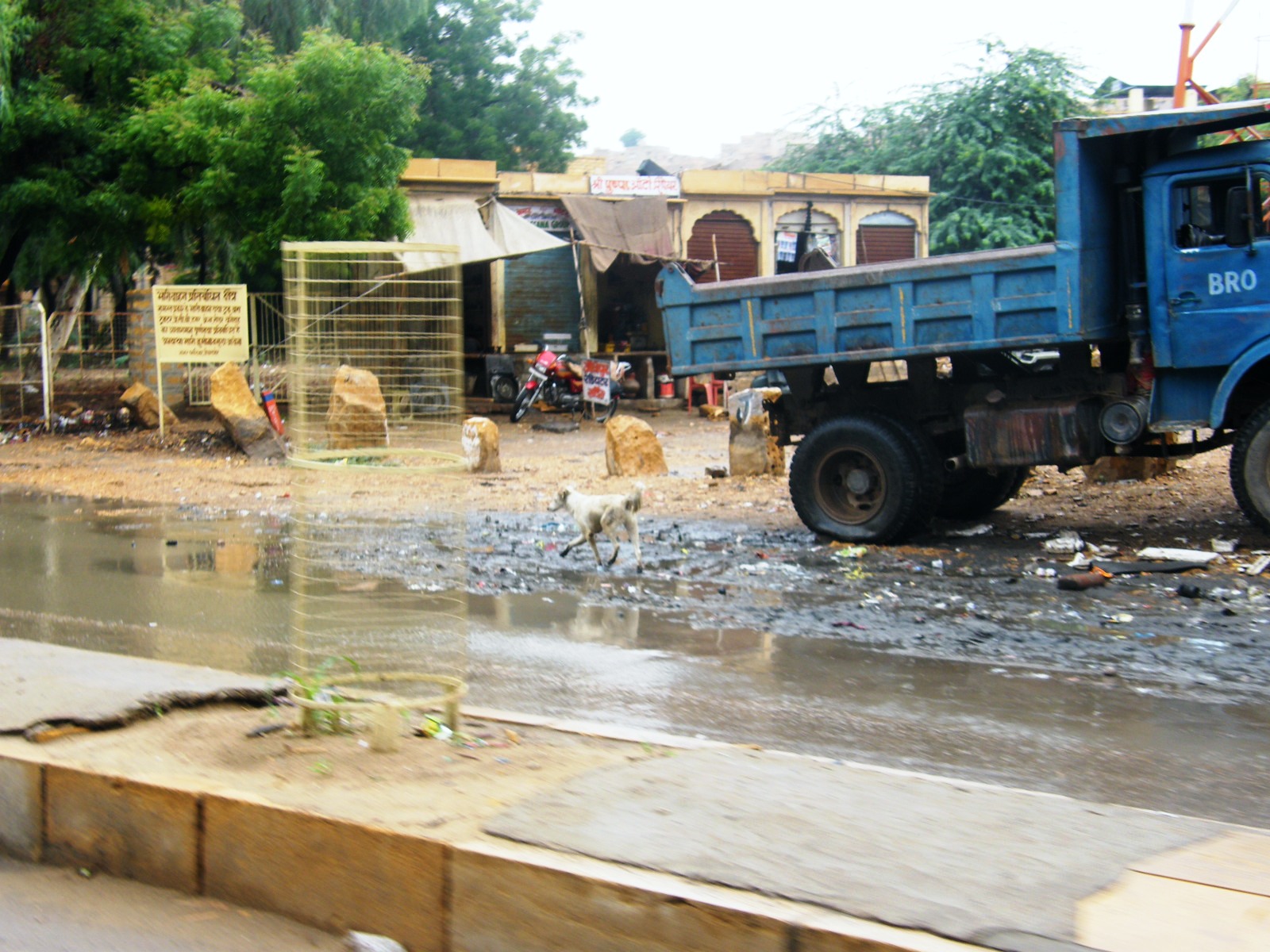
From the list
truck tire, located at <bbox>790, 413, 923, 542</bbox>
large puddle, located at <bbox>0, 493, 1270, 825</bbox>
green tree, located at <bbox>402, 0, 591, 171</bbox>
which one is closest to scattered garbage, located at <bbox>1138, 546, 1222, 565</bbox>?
truck tire, located at <bbox>790, 413, 923, 542</bbox>

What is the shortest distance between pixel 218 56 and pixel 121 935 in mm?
20239

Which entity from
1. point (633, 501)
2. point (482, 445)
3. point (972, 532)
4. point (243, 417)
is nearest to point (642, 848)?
point (633, 501)

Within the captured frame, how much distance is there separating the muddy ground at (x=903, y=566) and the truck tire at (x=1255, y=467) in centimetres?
40

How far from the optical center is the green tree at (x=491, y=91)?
3488 centimetres

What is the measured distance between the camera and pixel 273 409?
17203mm

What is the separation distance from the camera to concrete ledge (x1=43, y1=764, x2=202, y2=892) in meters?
3.56

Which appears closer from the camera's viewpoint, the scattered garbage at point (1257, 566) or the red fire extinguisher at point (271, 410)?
the scattered garbage at point (1257, 566)

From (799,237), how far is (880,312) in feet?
60.1

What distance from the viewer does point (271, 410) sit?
1722 cm

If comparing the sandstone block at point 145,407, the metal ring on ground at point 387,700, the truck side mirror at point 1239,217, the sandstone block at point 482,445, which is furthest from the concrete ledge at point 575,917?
the sandstone block at point 145,407

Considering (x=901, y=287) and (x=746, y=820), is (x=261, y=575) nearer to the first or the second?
(x=901, y=287)

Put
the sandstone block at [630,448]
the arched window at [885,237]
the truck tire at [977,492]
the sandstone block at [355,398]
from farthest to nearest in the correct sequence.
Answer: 1. the arched window at [885,237]
2. the sandstone block at [630,448]
3. the truck tire at [977,492]
4. the sandstone block at [355,398]

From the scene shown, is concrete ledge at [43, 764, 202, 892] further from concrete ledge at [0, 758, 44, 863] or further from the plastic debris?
the plastic debris

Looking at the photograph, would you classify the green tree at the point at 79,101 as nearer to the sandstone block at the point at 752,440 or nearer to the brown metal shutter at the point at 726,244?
the brown metal shutter at the point at 726,244
